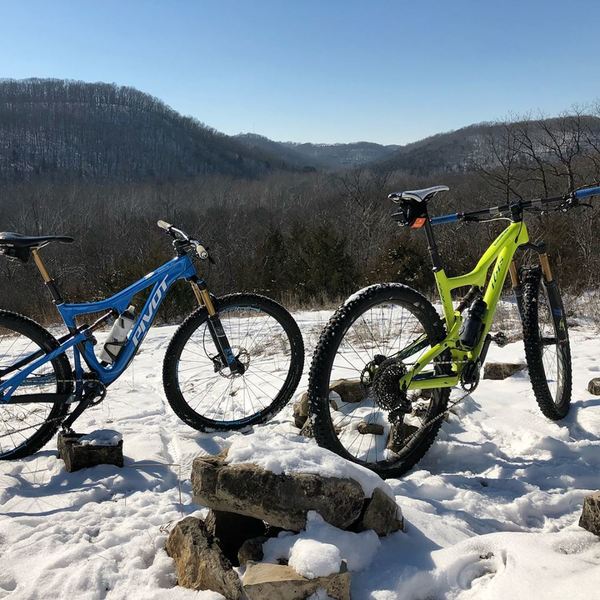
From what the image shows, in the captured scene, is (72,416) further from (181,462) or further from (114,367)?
(181,462)

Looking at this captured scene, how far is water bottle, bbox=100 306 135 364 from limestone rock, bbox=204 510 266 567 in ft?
5.02

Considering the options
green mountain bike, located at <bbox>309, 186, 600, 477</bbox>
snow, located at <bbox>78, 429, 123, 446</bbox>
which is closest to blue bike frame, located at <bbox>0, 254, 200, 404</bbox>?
snow, located at <bbox>78, 429, 123, 446</bbox>

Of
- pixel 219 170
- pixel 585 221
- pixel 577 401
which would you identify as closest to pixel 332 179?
pixel 219 170

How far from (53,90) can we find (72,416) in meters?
151

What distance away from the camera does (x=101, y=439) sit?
2.83 m

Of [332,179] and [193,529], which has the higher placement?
[332,179]

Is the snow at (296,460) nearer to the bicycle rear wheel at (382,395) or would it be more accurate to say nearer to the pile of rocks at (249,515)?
the pile of rocks at (249,515)

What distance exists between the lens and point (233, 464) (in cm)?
207

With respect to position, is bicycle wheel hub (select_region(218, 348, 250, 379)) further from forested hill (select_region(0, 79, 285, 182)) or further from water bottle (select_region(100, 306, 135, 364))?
forested hill (select_region(0, 79, 285, 182))

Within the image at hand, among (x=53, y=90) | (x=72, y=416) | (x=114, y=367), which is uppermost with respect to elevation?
(x=53, y=90)

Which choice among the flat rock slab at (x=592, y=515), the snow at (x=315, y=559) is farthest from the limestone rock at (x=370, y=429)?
the snow at (x=315, y=559)

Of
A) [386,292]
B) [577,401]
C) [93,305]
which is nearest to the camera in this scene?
[386,292]

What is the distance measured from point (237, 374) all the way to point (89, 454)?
1.05 m

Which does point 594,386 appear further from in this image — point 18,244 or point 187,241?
point 18,244
